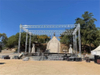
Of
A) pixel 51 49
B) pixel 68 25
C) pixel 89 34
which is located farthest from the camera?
pixel 51 49

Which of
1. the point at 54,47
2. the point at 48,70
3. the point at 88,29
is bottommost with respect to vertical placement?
the point at 48,70

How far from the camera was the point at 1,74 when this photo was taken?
4383 mm

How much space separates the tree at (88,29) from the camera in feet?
74.1

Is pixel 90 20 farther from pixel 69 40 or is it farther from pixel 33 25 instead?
pixel 33 25

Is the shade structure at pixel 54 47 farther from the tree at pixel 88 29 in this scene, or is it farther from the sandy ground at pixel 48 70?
the sandy ground at pixel 48 70

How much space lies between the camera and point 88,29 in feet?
78.2

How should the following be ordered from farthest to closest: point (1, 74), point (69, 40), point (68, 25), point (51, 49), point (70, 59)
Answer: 1. point (69, 40)
2. point (51, 49)
3. point (68, 25)
4. point (70, 59)
5. point (1, 74)

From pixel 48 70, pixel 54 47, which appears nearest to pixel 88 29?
pixel 54 47

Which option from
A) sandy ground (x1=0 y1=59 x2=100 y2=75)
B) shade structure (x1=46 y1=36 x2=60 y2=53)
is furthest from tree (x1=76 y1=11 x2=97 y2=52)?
sandy ground (x1=0 y1=59 x2=100 y2=75)

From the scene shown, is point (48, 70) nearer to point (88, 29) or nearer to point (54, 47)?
point (54, 47)

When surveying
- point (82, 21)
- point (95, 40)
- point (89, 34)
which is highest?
point (82, 21)

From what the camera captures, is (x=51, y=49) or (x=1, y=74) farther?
(x=51, y=49)

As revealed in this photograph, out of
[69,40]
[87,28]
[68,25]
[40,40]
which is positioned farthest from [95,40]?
[40,40]

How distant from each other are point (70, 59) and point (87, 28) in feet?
54.2
